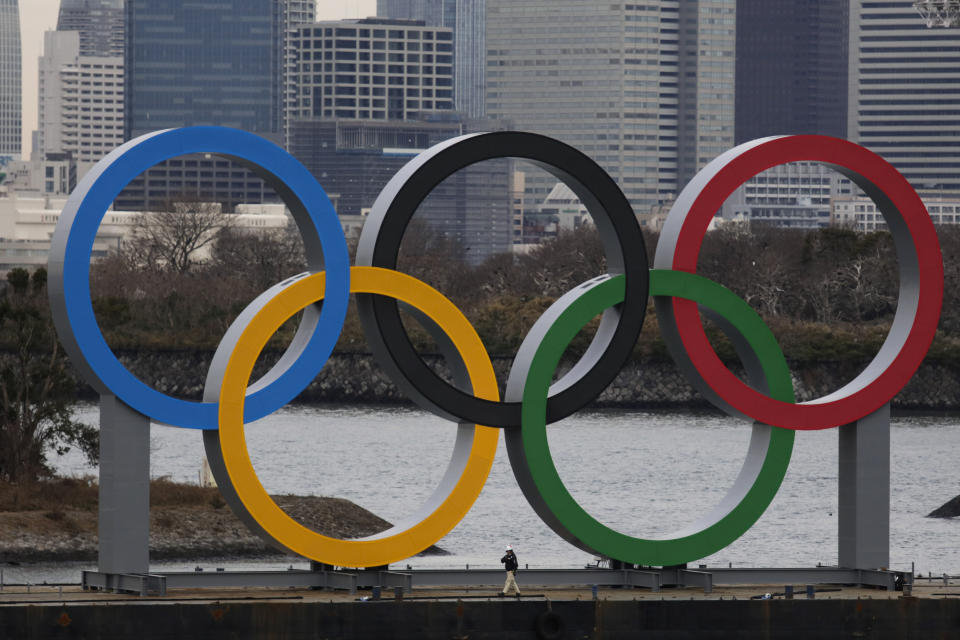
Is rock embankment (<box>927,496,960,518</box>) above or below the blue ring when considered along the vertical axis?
below

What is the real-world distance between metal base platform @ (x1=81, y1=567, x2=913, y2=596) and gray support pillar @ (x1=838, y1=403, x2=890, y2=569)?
351 millimetres

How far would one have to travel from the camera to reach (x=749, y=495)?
1499 inches

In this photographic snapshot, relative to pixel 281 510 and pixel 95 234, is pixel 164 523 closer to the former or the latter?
pixel 281 510

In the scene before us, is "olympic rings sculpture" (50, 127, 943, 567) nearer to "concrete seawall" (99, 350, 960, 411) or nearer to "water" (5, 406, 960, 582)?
"water" (5, 406, 960, 582)

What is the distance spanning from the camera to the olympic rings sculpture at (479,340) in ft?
116

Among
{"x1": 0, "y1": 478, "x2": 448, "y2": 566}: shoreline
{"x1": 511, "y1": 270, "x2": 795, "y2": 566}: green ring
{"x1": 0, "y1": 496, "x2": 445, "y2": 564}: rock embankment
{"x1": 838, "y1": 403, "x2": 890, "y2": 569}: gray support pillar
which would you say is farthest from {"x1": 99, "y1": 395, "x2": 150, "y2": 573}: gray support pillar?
{"x1": 0, "y1": 496, "x2": 445, "y2": 564}: rock embankment

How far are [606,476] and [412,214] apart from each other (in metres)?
50.4

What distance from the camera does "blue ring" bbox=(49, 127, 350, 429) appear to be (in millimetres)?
34594

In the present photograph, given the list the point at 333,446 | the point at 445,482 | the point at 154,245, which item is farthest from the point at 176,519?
the point at 154,245

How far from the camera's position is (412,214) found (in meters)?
36.5

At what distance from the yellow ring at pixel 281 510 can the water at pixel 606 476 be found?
18169 mm

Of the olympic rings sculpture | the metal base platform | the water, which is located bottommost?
the water

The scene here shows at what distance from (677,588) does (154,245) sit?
12515 centimetres

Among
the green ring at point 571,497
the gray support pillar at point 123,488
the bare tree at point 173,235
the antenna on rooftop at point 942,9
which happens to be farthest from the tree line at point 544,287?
the green ring at point 571,497
